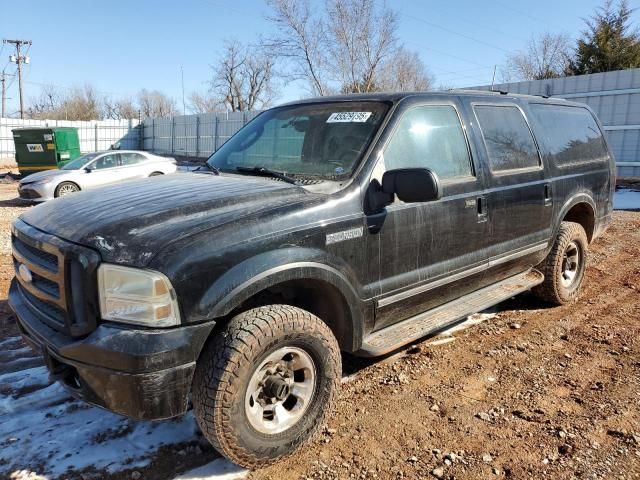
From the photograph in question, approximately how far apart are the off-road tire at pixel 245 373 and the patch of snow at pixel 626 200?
10956mm

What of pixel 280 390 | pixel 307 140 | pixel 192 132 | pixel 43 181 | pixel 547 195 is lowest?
pixel 280 390

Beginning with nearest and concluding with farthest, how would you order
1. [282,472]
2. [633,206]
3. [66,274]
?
[66,274] → [282,472] → [633,206]

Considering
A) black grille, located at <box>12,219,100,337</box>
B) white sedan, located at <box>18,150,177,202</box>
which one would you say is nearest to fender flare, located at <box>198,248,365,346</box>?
black grille, located at <box>12,219,100,337</box>

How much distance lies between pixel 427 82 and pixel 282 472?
3793 cm

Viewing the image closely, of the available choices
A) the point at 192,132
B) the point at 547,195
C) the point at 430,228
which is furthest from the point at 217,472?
the point at 192,132

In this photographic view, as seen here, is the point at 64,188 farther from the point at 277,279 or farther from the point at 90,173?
the point at 277,279

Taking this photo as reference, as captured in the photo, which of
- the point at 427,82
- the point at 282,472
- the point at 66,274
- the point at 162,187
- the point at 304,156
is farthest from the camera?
the point at 427,82

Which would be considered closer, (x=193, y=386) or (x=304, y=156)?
(x=193, y=386)

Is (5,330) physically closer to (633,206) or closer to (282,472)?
(282,472)

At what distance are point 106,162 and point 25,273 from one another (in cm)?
1265

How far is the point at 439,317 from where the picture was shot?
12.0ft

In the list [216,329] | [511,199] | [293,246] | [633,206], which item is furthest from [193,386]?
[633,206]

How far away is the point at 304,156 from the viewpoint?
3.49 m

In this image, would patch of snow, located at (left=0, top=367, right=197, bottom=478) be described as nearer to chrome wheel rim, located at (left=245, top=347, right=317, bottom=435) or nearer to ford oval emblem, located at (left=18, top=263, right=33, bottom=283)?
chrome wheel rim, located at (left=245, top=347, right=317, bottom=435)
